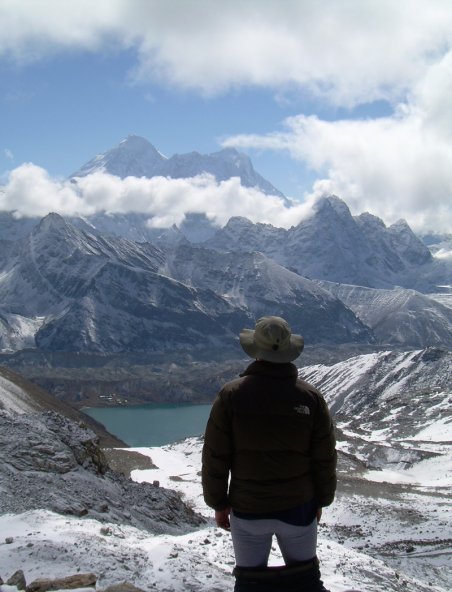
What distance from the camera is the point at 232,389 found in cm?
Result: 860

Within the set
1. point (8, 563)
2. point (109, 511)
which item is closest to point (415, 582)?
point (109, 511)

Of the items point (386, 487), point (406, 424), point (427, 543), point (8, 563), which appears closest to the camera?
point (8, 563)

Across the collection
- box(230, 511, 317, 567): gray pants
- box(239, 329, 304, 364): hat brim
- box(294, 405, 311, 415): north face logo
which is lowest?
box(230, 511, 317, 567): gray pants

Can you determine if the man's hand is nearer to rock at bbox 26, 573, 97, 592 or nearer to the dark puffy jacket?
the dark puffy jacket

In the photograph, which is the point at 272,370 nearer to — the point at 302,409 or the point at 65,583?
the point at 302,409

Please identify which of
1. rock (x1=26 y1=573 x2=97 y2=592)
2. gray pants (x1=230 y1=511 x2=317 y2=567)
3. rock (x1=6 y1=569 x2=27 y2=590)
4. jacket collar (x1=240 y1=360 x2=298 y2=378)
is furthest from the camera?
rock (x1=6 y1=569 x2=27 y2=590)

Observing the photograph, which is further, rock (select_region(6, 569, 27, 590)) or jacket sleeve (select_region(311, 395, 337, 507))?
rock (select_region(6, 569, 27, 590))

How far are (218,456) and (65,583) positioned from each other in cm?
553

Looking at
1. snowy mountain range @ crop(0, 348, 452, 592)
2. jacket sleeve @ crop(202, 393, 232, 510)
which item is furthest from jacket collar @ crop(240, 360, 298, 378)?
snowy mountain range @ crop(0, 348, 452, 592)

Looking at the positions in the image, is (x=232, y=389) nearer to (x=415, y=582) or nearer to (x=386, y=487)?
(x=415, y=582)

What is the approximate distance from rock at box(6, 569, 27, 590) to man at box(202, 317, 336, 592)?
17.0 feet

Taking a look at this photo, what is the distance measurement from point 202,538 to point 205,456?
11.1 m

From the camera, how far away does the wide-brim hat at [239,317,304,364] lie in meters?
8.83

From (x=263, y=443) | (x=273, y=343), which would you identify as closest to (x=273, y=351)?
(x=273, y=343)
